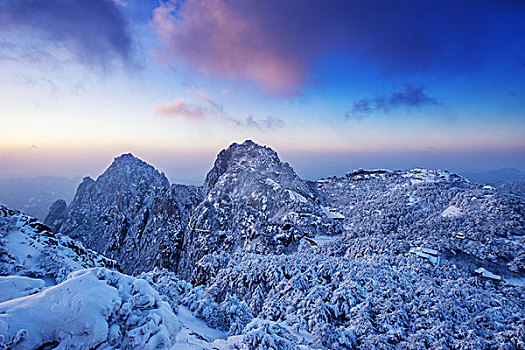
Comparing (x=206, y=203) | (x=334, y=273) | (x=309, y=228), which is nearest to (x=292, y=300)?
(x=334, y=273)

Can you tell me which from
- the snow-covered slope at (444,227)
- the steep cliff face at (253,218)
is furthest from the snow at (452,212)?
the steep cliff face at (253,218)

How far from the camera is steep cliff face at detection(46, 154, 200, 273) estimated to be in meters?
103

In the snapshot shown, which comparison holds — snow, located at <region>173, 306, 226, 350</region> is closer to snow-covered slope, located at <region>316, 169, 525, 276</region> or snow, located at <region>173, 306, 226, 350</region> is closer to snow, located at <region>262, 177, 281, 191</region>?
snow-covered slope, located at <region>316, 169, 525, 276</region>

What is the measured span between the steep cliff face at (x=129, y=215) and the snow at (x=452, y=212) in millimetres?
90531

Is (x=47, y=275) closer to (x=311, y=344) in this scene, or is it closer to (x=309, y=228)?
(x=311, y=344)

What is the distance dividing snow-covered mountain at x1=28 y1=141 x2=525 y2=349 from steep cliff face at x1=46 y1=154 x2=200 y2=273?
1.00 meters

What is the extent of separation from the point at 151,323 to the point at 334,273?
26.9 metres

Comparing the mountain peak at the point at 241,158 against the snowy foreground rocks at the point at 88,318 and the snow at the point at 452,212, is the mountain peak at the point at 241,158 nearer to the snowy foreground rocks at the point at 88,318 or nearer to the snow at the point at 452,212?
the snow at the point at 452,212

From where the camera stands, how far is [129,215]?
402 feet

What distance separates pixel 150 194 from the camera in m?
135

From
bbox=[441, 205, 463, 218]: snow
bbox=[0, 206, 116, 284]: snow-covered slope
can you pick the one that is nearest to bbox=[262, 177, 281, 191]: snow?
bbox=[441, 205, 463, 218]: snow

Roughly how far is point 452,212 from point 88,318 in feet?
242

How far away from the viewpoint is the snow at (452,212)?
181 ft

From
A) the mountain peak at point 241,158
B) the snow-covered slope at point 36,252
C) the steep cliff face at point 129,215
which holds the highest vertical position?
the mountain peak at point 241,158
